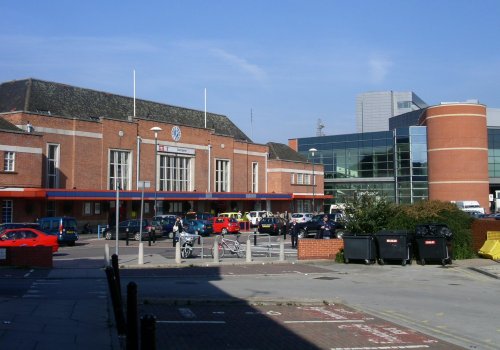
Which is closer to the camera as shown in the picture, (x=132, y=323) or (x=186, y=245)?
(x=132, y=323)

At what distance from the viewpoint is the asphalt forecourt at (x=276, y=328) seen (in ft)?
30.0

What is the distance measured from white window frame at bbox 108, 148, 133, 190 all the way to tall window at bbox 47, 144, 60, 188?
5.70 metres

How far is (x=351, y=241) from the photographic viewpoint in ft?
75.9

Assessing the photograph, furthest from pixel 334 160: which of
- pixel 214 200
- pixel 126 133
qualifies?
pixel 126 133

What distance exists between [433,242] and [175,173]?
138 feet

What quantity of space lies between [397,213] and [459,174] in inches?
2040

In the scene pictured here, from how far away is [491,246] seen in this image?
2436cm

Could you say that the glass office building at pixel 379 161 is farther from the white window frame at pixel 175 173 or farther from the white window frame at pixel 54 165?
the white window frame at pixel 54 165

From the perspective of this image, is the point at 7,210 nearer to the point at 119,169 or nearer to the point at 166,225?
the point at 166,225

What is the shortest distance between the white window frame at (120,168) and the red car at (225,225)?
1132cm

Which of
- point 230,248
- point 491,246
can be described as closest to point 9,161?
point 230,248

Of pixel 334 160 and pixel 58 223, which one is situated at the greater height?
pixel 334 160

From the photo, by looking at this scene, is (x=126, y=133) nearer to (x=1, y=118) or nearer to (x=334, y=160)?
(x=1, y=118)

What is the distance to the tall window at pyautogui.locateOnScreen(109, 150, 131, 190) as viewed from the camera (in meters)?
54.3
